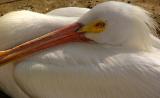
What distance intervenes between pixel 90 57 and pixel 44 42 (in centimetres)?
50

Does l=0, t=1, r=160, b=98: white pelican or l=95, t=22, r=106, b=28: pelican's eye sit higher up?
l=95, t=22, r=106, b=28: pelican's eye

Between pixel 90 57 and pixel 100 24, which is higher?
pixel 100 24

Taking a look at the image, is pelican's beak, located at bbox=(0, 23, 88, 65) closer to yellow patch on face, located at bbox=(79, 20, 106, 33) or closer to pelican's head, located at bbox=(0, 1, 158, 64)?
pelican's head, located at bbox=(0, 1, 158, 64)

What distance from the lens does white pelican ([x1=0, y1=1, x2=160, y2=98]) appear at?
427cm

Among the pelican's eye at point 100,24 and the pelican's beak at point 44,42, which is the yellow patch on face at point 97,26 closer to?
the pelican's eye at point 100,24

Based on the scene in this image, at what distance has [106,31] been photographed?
4430mm

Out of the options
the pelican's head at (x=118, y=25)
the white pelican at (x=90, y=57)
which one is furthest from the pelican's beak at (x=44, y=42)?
the pelican's head at (x=118, y=25)

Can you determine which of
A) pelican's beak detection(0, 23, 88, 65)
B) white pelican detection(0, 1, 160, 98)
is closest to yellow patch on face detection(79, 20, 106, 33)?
white pelican detection(0, 1, 160, 98)

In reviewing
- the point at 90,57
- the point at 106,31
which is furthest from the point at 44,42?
the point at 106,31

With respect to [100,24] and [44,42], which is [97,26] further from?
[44,42]

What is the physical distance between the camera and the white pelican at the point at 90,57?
4.27m

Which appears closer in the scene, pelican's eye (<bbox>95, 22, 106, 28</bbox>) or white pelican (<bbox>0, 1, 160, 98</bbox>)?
white pelican (<bbox>0, 1, 160, 98</bbox>)

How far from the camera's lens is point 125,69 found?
4.27 meters

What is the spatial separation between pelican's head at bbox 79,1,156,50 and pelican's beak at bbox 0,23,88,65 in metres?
0.11
